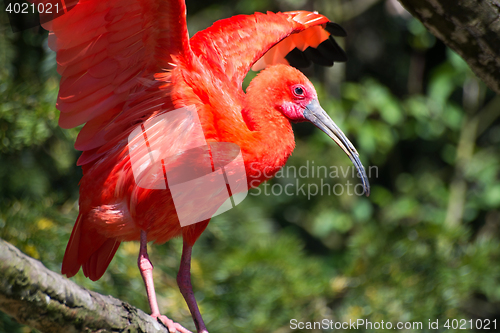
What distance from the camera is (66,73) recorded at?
66.5 inches

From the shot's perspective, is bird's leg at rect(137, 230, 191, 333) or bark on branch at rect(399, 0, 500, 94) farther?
bird's leg at rect(137, 230, 191, 333)

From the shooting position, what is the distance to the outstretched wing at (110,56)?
1572mm

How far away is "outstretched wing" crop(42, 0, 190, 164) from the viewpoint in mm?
1572

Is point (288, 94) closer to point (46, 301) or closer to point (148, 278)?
point (148, 278)

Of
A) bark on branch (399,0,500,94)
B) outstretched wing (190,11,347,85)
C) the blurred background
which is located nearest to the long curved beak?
outstretched wing (190,11,347,85)

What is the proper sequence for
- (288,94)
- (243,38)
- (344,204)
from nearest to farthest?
(288,94)
(243,38)
(344,204)

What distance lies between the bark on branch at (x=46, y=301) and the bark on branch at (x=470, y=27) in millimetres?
1404

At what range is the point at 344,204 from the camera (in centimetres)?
384

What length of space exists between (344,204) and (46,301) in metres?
3.01

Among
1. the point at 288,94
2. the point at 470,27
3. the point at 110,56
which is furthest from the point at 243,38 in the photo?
the point at 470,27

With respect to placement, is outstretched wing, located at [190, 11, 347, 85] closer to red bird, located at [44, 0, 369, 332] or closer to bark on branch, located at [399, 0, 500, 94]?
red bird, located at [44, 0, 369, 332]

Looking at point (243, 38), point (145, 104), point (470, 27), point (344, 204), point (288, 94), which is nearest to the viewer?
point (470, 27)

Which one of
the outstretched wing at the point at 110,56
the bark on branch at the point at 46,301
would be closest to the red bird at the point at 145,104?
the outstretched wing at the point at 110,56

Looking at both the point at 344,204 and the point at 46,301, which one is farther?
the point at 344,204
